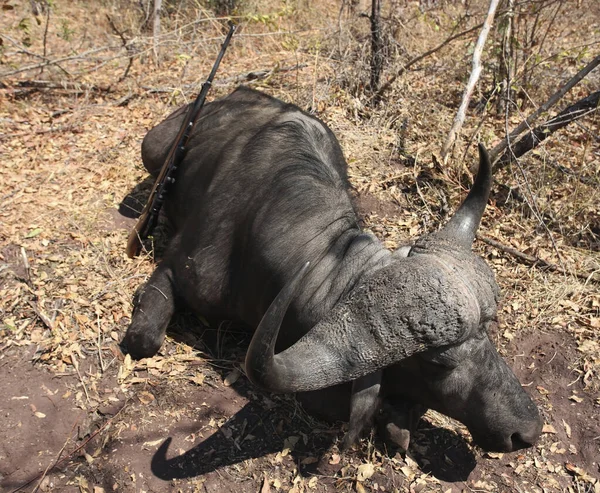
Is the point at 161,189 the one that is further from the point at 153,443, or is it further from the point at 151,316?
the point at 153,443

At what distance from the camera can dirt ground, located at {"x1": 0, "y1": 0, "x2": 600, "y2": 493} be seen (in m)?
4.19

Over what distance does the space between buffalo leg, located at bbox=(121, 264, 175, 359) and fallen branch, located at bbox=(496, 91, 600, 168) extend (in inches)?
143

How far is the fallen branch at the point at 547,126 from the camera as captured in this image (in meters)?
6.19

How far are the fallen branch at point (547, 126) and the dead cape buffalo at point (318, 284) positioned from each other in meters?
2.11

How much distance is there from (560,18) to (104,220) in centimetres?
789

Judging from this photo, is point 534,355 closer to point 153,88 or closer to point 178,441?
point 178,441

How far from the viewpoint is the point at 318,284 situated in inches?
158

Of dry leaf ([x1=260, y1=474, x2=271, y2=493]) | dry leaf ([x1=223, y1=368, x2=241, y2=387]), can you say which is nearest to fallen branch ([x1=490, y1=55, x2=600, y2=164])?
dry leaf ([x1=223, y1=368, x2=241, y2=387])

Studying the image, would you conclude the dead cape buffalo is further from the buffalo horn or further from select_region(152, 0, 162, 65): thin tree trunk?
select_region(152, 0, 162, 65): thin tree trunk

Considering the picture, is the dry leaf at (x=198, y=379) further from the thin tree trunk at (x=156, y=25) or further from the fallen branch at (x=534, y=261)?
the thin tree trunk at (x=156, y=25)

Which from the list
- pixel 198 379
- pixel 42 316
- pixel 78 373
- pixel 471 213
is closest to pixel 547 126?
pixel 471 213

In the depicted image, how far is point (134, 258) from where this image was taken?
19.4 ft

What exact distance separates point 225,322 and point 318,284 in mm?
1471

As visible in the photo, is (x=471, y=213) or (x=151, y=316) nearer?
(x=471, y=213)
